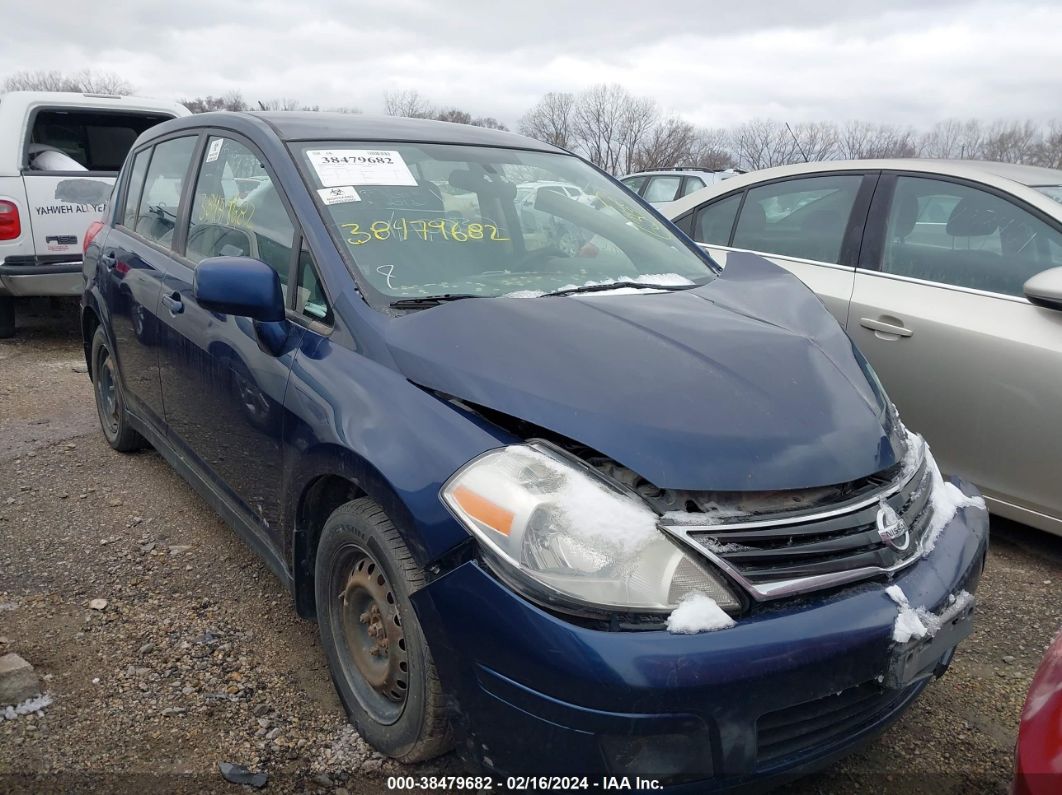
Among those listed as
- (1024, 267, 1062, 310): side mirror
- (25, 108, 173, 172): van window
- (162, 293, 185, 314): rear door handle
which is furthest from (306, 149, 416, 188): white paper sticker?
(25, 108, 173, 172): van window

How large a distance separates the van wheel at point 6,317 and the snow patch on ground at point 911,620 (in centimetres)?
730

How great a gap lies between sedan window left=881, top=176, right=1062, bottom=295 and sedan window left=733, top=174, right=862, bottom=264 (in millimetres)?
252

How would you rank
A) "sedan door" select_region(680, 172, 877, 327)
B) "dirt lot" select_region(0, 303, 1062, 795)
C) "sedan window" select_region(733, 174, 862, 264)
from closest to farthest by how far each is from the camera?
1. "dirt lot" select_region(0, 303, 1062, 795)
2. "sedan door" select_region(680, 172, 877, 327)
3. "sedan window" select_region(733, 174, 862, 264)

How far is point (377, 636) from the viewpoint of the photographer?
207 cm

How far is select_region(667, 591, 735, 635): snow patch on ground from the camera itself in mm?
1544

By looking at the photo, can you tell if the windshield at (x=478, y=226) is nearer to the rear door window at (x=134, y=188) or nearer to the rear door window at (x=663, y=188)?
the rear door window at (x=134, y=188)

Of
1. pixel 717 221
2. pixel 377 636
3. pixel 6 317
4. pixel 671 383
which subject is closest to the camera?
pixel 671 383

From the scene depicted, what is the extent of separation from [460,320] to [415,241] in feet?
A: 1.56

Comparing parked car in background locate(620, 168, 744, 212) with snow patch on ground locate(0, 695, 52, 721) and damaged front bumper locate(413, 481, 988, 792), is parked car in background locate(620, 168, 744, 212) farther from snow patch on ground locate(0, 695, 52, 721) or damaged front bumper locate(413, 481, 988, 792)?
damaged front bumper locate(413, 481, 988, 792)

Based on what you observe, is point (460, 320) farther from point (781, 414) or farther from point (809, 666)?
point (809, 666)

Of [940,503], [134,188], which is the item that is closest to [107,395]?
[134,188]

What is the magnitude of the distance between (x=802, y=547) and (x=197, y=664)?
6.21 feet

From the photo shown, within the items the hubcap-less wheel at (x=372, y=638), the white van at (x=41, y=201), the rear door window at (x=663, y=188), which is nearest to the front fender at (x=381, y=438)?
the hubcap-less wheel at (x=372, y=638)

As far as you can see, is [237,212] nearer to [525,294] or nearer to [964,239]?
[525,294]
